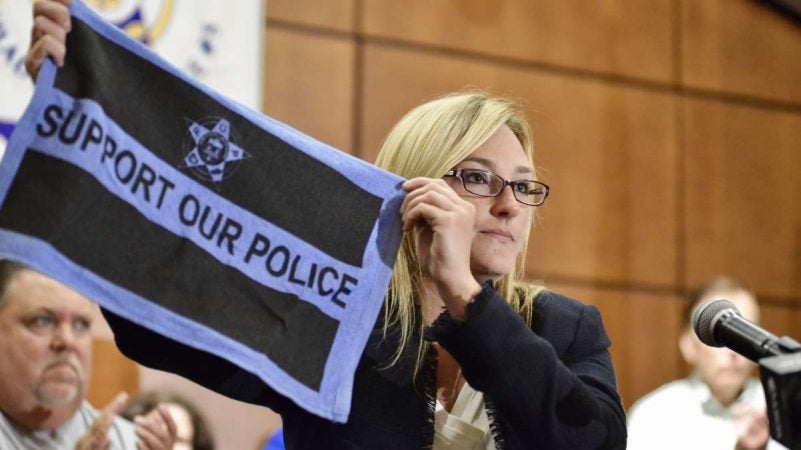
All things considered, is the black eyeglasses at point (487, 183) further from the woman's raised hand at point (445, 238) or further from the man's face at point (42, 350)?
the man's face at point (42, 350)

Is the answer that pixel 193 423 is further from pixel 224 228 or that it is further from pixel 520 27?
pixel 520 27

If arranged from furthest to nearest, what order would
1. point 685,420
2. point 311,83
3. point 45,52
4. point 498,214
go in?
point 311,83 < point 685,420 < point 498,214 < point 45,52

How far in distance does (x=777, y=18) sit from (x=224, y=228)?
4.65 meters

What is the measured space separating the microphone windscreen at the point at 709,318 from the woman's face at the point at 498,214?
0.43 meters

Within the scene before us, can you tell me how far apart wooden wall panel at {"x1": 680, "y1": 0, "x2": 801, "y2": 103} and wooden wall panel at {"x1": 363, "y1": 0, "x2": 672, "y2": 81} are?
0.13m

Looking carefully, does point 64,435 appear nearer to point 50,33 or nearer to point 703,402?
point 50,33

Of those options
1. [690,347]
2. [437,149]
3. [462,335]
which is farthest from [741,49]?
[462,335]

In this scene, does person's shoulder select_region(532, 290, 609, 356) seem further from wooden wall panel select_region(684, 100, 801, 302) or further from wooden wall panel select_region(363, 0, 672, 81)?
wooden wall panel select_region(684, 100, 801, 302)

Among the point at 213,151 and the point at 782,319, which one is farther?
the point at 782,319

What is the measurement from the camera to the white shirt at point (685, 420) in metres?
4.03

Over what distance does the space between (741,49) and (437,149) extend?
4.00 metres

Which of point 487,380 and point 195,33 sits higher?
point 195,33

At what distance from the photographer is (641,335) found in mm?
5426

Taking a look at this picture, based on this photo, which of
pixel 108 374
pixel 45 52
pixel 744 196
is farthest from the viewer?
pixel 744 196
